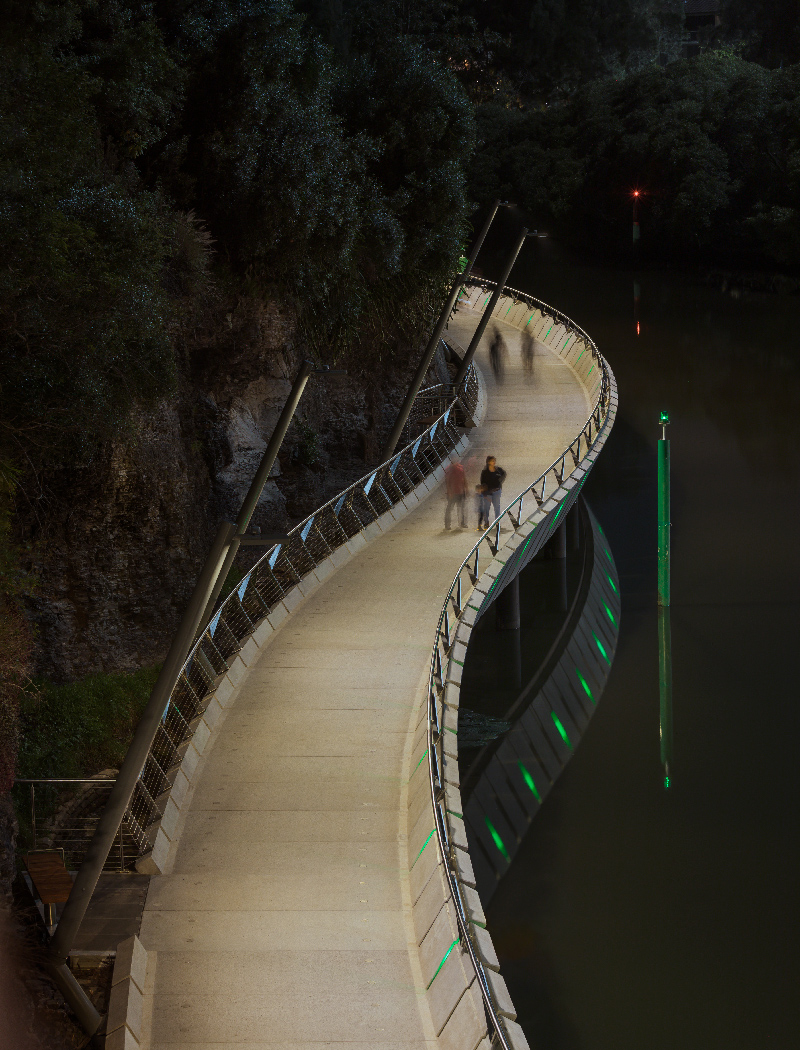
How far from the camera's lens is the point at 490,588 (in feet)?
59.1

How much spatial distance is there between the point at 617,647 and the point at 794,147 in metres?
37.2

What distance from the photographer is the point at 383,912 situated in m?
10.8

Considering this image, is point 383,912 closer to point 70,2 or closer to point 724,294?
point 70,2

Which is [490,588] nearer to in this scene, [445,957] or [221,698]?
[221,698]

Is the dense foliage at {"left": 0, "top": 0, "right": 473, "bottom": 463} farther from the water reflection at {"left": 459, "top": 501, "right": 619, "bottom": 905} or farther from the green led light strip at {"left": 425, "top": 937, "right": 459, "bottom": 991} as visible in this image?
the green led light strip at {"left": 425, "top": 937, "right": 459, "bottom": 991}

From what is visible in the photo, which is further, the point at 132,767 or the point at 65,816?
the point at 65,816

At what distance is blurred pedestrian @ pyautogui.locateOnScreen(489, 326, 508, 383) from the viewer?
120 ft

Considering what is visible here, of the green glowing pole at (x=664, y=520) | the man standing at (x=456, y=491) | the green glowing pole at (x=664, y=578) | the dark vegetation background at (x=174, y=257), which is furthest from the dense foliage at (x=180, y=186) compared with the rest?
the green glowing pole at (x=664, y=578)

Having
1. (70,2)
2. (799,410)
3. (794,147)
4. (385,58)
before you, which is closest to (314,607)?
(70,2)

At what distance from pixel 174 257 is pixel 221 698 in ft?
33.1

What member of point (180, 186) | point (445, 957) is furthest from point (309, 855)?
point (180, 186)

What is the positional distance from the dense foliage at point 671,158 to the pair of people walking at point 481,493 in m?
38.1

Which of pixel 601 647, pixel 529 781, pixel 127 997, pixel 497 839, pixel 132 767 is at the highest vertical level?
pixel 132 767

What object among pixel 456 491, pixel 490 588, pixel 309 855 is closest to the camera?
pixel 309 855
